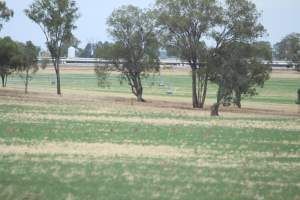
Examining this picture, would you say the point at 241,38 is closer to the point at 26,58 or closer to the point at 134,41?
the point at 134,41

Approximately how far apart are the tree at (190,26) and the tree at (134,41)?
444cm

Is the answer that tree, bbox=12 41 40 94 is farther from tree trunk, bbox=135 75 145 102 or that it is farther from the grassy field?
the grassy field

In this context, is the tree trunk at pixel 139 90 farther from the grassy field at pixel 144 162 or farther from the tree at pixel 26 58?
the grassy field at pixel 144 162

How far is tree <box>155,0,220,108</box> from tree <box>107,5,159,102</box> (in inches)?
175

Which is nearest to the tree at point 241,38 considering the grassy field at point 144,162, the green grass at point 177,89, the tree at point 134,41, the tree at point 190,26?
the tree at point 190,26

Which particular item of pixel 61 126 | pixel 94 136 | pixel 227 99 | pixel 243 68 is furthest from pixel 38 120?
pixel 243 68

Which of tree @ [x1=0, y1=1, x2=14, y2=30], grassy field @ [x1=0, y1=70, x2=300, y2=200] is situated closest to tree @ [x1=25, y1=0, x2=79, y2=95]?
tree @ [x1=0, y1=1, x2=14, y2=30]

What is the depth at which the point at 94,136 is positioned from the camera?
75.7ft

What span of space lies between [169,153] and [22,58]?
46.8m

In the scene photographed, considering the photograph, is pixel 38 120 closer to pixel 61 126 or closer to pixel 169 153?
pixel 61 126

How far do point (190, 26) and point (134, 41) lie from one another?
8.34 metres

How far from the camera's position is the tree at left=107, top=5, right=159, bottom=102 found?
6331 centimetres

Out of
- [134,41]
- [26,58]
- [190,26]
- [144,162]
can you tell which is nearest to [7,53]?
[26,58]

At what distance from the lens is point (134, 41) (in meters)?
63.6
